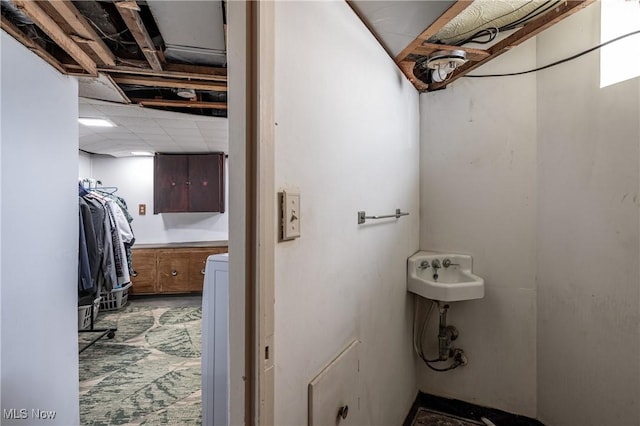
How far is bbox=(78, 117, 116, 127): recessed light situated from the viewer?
267 centimetres

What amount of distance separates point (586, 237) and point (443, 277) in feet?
2.44

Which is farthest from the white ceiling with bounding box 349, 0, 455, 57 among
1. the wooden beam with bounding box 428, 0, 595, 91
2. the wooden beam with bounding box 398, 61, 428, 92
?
the wooden beam with bounding box 428, 0, 595, 91

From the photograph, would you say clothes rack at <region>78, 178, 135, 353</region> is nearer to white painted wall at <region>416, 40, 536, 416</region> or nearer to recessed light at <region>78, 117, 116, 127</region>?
recessed light at <region>78, 117, 116, 127</region>

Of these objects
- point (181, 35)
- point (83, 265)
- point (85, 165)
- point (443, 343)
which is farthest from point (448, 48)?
point (85, 165)

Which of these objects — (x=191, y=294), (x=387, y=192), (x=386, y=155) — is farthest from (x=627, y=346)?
(x=191, y=294)

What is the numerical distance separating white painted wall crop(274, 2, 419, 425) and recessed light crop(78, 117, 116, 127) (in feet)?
8.32

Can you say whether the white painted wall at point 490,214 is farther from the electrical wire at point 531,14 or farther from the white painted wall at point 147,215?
the white painted wall at point 147,215

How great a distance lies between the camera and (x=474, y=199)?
1889mm

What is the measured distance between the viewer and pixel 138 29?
1199 millimetres

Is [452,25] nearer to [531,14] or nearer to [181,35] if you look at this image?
[531,14]

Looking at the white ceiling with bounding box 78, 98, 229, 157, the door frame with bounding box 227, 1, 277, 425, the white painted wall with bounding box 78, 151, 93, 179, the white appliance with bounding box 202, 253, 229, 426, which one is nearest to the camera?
the door frame with bounding box 227, 1, 277, 425

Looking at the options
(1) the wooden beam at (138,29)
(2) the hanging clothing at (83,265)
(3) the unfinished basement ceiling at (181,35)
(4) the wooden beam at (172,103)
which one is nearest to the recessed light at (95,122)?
(3) the unfinished basement ceiling at (181,35)

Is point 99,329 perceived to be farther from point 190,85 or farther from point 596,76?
point 596,76

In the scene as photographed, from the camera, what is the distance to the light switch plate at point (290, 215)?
2.49ft
